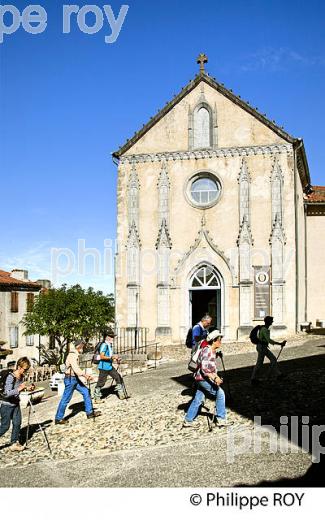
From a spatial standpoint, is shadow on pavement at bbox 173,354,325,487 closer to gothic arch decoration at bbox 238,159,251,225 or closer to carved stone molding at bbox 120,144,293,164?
gothic arch decoration at bbox 238,159,251,225

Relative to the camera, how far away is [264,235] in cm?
2302

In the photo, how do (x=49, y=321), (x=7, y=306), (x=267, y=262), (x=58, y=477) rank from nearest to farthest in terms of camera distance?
(x=58, y=477), (x=267, y=262), (x=49, y=321), (x=7, y=306)

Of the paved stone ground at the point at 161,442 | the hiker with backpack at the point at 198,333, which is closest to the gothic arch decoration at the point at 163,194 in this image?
the paved stone ground at the point at 161,442

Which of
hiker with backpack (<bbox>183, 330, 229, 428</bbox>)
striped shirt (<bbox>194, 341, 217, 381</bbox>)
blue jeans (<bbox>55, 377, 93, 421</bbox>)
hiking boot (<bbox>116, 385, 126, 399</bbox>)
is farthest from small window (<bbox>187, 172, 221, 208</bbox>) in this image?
striped shirt (<bbox>194, 341, 217, 381</bbox>)

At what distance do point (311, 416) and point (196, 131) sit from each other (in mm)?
16455

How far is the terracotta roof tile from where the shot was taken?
4392cm

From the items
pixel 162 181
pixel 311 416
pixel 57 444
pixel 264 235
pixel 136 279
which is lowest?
pixel 57 444

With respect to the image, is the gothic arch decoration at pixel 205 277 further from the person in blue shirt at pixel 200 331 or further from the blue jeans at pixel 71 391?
the blue jeans at pixel 71 391

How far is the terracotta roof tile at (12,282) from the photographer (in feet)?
144

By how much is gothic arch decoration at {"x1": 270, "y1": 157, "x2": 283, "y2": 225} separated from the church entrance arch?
3.42 meters
